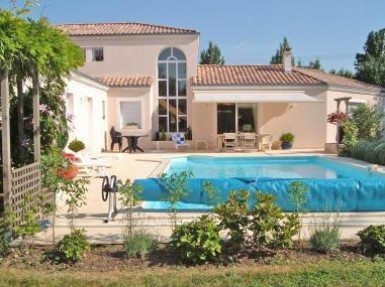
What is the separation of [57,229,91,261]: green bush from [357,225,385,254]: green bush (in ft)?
16.2

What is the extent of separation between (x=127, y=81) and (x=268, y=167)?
14.2 m

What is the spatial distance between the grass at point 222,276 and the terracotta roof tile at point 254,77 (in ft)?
89.9

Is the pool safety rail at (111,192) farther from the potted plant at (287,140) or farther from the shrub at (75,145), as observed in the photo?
the potted plant at (287,140)

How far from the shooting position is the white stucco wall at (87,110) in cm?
2422

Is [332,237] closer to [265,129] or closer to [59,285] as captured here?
[59,285]

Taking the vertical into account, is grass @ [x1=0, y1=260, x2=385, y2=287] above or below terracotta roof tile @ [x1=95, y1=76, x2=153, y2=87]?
below

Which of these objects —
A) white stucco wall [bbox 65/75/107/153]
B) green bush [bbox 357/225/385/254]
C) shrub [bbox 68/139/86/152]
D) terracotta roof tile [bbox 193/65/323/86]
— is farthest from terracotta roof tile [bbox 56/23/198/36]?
green bush [bbox 357/225/385/254]

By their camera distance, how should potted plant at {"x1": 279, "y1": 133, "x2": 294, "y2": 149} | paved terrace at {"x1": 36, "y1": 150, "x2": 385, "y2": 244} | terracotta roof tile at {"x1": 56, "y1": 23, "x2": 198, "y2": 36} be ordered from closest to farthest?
paved terrace at {"x1": 36, "y1": 150, "x2": 385, "y2": 244}
potted plant at {"x1": 279, "y1": 133, "x2": 294, "y2": 149}
terracotta roof tile at {"x1": 56, "y1": 23, "x2": 198, "y2": 36}

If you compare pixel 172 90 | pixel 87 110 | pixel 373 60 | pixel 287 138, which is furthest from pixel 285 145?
pixel 373 60

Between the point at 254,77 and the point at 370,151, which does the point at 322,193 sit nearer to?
the point at 370,151

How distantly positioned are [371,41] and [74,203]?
54236mm

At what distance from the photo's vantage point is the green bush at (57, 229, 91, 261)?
24.5ft

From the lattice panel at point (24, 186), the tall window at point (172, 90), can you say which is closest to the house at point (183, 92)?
the tall window at point (172, 90)

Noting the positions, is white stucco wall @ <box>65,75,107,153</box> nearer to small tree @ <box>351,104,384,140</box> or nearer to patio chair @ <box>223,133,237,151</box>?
patio chair @ <box>223,133,237,151</box>
